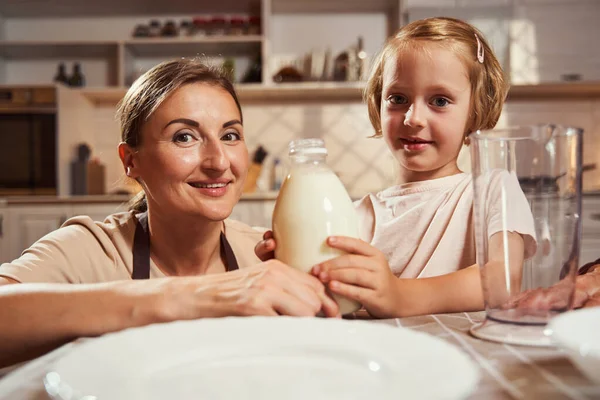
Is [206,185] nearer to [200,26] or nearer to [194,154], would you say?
[194,154]

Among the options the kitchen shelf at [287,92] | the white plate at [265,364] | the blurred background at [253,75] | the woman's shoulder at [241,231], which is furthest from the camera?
the kitchen shelf at [287,92]

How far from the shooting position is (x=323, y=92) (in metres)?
3.80

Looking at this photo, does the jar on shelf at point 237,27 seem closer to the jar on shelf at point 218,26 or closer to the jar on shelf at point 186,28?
the jar on shelf at point 218,26

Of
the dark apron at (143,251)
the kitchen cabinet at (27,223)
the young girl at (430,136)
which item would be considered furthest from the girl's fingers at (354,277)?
the kitchen cabinet at (27,223)

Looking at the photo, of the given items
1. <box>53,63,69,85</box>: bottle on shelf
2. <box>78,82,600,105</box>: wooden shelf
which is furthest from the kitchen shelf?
<box>53,63,69,85</box>: bottle on shelf

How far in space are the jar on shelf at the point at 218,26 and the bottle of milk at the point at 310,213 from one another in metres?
3.36

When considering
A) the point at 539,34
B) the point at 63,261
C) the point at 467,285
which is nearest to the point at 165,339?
the point at 467,285

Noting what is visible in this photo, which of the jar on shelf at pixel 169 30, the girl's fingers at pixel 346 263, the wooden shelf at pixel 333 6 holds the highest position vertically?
the wooden shelf at pixel 333 6

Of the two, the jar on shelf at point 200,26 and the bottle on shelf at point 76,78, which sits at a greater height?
the jar on shelf at point 200,26

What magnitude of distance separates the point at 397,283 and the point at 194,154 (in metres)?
0.57

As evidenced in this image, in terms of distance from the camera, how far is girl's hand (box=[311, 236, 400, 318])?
622mm

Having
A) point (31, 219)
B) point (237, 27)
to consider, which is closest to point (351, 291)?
point (31, 219)

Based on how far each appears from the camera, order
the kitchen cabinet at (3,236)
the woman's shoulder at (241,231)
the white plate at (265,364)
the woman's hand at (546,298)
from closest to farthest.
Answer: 1. the white plate at (265,364)
2. the woman's hand at (546,298)
3. the woman's shoulder at (241,231)
4. the kitchen cabinet at (3,236)

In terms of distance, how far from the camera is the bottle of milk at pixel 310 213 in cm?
64
